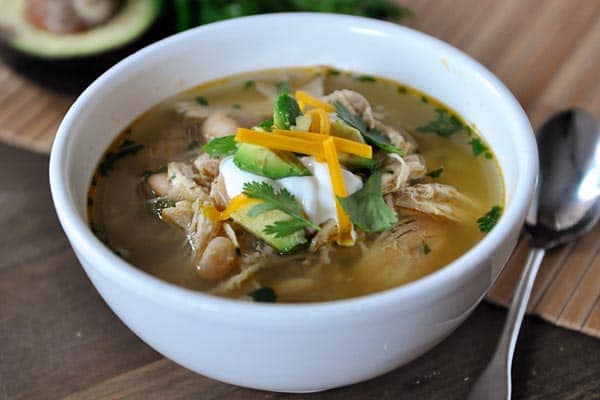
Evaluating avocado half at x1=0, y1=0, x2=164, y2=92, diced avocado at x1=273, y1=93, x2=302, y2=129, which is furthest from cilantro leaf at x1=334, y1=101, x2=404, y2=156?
avocado half at x1=0, y1=0, x2=164, y2=92

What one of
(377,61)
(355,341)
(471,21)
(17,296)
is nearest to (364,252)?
(355,341)

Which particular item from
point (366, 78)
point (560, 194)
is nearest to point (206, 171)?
point (366, 78)

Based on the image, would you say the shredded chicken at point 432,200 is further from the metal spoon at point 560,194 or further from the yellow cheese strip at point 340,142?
the metal spoon at point 560,194

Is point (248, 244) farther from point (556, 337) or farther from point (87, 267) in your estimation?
point (556, 337)

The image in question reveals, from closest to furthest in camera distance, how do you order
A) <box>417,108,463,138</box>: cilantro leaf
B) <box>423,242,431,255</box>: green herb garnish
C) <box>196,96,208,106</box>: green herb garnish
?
<box>423,242,431,255</box>: green herb garnish, <box>417,108,463,138</box>: cilantro leaf, <box>196,96,208,106</box>: green herb garnish

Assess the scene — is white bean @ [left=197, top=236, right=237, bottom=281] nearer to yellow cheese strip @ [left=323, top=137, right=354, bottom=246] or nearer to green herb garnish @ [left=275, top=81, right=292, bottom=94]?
yellow cheese strip @ [left=323, top=137, right=354, bottom=246]

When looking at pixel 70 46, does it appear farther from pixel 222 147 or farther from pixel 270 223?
pixel 270 223

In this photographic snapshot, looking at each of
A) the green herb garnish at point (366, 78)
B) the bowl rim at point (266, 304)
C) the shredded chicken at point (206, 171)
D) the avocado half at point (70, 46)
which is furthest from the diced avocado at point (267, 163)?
the avocado half at point (70, 46)
